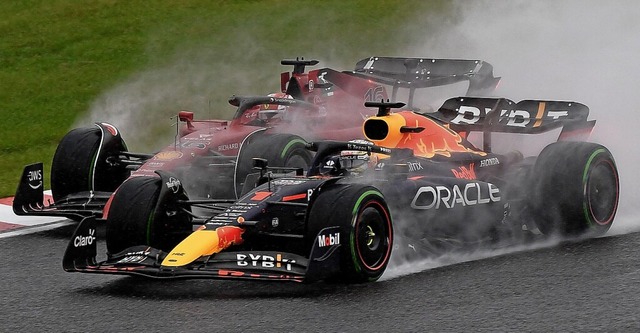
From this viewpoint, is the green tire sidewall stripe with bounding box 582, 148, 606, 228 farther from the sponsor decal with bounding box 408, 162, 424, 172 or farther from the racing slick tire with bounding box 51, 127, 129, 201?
the racing slick tire with bounding box 51, 127, 129, 201

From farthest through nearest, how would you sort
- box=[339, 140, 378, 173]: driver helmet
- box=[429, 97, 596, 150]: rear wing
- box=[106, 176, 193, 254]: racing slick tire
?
box=[429, 97, 596, 150]: rear wing
box=[339, 140, 378, 173]: driver helmet
box=[106, 176, 193, 254]: racing slick tire

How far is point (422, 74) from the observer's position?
14.4 m

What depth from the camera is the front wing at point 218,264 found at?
8.79m

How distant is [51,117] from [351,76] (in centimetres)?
671

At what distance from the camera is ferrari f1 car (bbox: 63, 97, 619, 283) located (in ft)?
29.7

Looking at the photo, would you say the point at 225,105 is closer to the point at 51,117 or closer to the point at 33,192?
the point at 51,117

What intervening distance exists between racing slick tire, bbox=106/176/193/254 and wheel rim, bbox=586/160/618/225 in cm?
337

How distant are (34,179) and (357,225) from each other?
4207 millimetres

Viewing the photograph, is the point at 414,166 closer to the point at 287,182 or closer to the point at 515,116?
the point at 287,182

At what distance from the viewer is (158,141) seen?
18641mm

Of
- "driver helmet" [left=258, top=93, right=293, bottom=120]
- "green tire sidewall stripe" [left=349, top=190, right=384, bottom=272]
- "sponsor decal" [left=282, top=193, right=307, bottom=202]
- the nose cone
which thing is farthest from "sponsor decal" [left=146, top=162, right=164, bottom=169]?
"green tire sidewall stripe" [left=349, top=190, right=384, bottom=272]

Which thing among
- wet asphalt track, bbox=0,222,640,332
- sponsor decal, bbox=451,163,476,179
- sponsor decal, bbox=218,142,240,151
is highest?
sponsor decal, bbox=218,142,240,151

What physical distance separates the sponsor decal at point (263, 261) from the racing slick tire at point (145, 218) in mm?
942

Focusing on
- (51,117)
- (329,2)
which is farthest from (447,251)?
(329,2)
